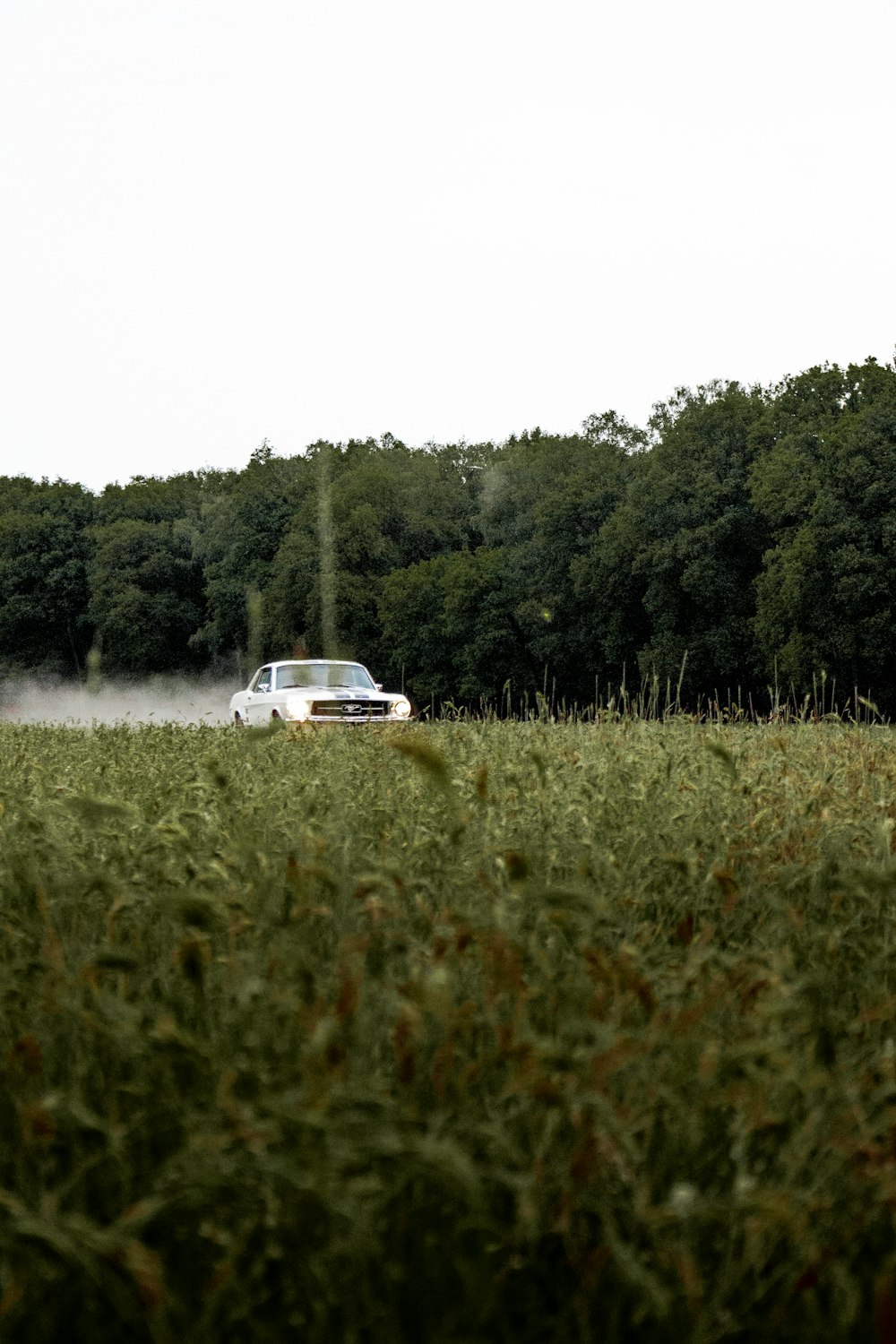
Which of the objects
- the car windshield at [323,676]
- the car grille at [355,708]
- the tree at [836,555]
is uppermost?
the tree at [836,555]

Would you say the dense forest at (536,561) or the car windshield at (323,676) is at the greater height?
the dense forest at (536,561)

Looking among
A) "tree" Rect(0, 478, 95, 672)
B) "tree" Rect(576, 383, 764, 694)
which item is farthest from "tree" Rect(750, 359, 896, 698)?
"tree" Rect(0, 478, 95, 672)

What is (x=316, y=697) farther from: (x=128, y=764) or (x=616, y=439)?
(x=616, y=439)

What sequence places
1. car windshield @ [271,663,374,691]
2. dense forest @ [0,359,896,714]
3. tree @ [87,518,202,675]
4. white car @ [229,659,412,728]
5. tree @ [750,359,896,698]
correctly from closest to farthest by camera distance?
white car @ [229,659,412,728], car windshield @ [271,663,374,691], tree @ [750,359,896,698], dense forest @ [0,359,896,714], tree @ [87,518,202,675]

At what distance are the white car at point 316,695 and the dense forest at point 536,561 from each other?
7348 millimetres

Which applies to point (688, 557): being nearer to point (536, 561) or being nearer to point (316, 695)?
point (536, 561)

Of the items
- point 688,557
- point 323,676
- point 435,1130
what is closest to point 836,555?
point 688,557

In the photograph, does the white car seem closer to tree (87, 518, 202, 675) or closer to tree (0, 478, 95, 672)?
tree (87, 518, 202, 675)

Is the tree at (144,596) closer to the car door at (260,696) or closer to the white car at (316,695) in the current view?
the car door at (260,696)

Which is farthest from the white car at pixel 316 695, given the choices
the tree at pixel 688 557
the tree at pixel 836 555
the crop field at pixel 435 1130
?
the tree at pixel 688 557

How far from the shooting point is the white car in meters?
21.0

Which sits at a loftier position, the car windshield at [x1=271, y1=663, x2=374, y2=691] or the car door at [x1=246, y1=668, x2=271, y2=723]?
Result: the car windshield at [x1=271, y1=663, x2=374, y2=691]

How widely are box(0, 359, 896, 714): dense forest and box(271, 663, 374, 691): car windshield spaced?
739cm

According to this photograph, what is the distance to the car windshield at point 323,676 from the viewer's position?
908 inches
